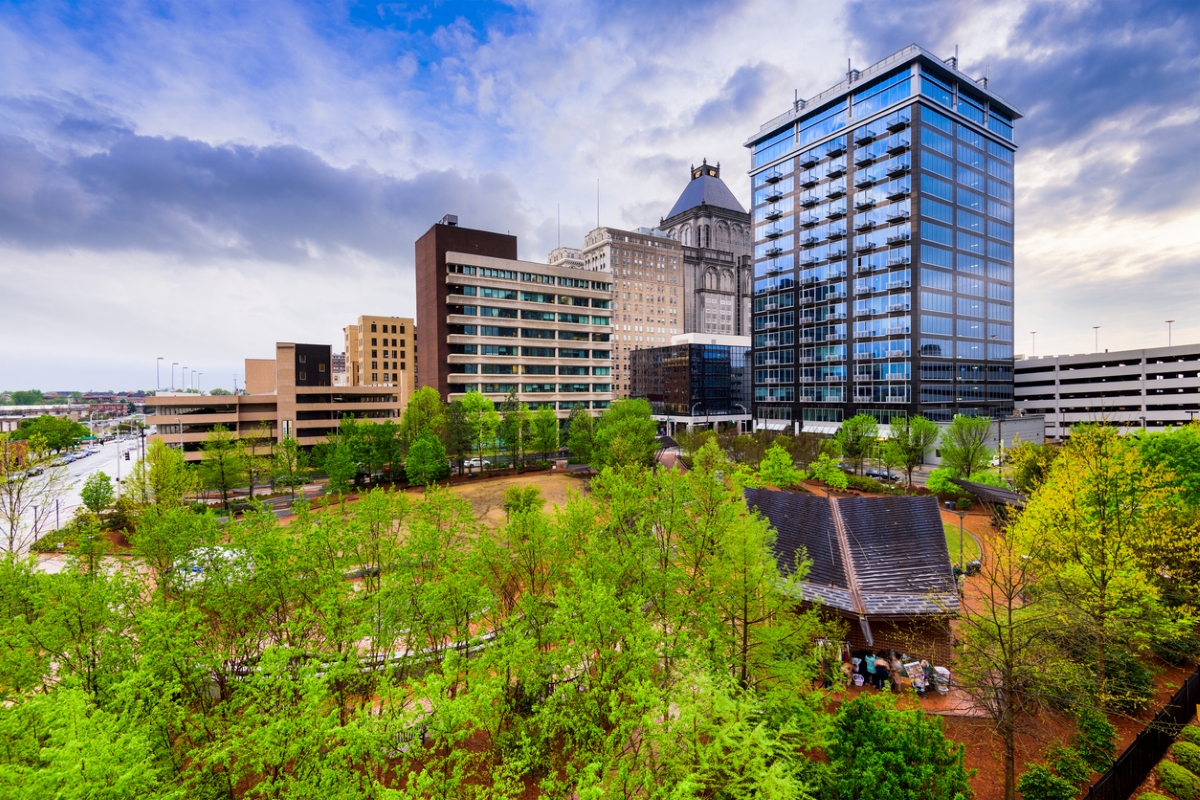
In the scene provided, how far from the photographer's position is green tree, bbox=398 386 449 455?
68.5 m

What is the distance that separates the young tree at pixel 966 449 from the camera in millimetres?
54969

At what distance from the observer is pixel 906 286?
81.2 metres

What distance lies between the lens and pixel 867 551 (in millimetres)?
26031

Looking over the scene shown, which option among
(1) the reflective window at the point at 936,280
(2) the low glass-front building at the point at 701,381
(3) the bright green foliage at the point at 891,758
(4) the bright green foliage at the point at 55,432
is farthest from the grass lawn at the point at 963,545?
(4) the bright green foliage at the point at 55,432

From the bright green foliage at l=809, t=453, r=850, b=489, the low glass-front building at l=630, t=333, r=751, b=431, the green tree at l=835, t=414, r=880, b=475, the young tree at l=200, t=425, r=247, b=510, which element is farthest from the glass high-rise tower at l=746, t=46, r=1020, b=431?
the young tree at l=200, t=425, r=247, b=510

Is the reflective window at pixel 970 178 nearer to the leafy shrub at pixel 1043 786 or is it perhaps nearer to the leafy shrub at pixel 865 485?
the leafy shrub at pixel 865 485

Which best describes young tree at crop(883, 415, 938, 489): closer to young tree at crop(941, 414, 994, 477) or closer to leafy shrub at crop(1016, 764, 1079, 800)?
young tree at crop(941, 414, 994, 477)

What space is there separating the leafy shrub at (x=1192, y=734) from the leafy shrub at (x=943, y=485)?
35.1 meters

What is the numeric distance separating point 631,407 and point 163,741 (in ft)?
201

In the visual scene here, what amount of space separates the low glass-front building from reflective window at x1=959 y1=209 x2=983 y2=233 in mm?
56811

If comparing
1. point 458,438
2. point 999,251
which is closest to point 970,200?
point 999,251

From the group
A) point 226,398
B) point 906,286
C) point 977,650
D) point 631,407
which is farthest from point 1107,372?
point 226,398

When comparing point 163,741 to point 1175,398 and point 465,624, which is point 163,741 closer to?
point 465,624

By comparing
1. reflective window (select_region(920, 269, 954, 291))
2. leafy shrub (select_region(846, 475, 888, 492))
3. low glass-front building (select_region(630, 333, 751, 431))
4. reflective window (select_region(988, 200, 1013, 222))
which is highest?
reflective window (select_region(988, 200, 1013, 222))
